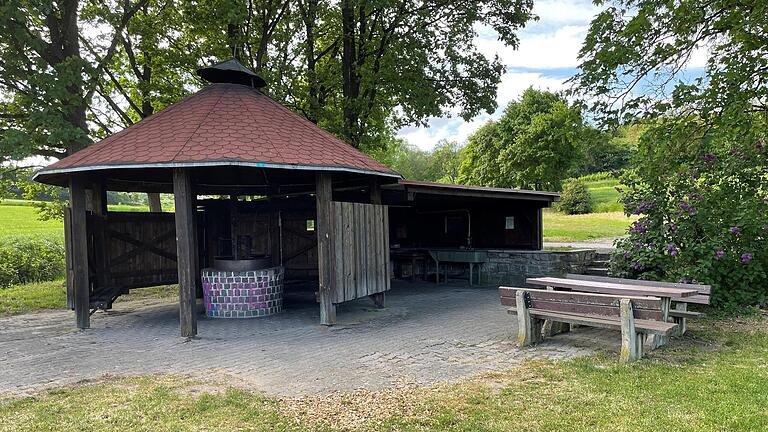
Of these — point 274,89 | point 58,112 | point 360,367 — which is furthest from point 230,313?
point 274,89

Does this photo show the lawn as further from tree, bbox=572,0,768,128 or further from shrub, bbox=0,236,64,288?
shrub, bbox=0,236,64,288

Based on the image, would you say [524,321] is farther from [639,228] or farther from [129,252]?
[129,252]

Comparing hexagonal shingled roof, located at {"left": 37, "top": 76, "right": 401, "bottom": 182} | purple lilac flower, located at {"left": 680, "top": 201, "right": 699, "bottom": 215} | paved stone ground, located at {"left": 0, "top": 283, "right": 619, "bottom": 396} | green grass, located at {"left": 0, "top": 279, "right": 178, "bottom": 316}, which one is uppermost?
hexagonal shingled roof, located at {"left": 37, "top": 76, "right": 401, "bottom": 182}

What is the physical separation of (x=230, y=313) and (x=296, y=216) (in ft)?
11.3

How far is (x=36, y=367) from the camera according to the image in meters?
5.36

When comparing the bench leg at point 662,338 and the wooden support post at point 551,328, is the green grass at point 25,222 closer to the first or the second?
the wooden support post at point 551,328

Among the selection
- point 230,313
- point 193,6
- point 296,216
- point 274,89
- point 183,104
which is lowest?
point 230,313

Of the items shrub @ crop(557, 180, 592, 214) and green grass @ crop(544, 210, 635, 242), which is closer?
green grass @ crop(544, 210, 635, 242)

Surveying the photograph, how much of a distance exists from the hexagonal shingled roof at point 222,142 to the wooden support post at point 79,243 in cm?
44

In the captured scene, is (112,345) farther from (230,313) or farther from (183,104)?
(183,104)

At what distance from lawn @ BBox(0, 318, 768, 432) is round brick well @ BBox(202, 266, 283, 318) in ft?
10.7

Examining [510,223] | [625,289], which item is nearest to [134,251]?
[625,289]

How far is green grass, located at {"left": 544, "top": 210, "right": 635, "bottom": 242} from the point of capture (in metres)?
23.7

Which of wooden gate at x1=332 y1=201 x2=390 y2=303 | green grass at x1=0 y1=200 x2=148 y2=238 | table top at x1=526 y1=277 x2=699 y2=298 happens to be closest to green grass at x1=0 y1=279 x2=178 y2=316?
wooden gate at x1=332 y1=201 x2=390 y2=303
